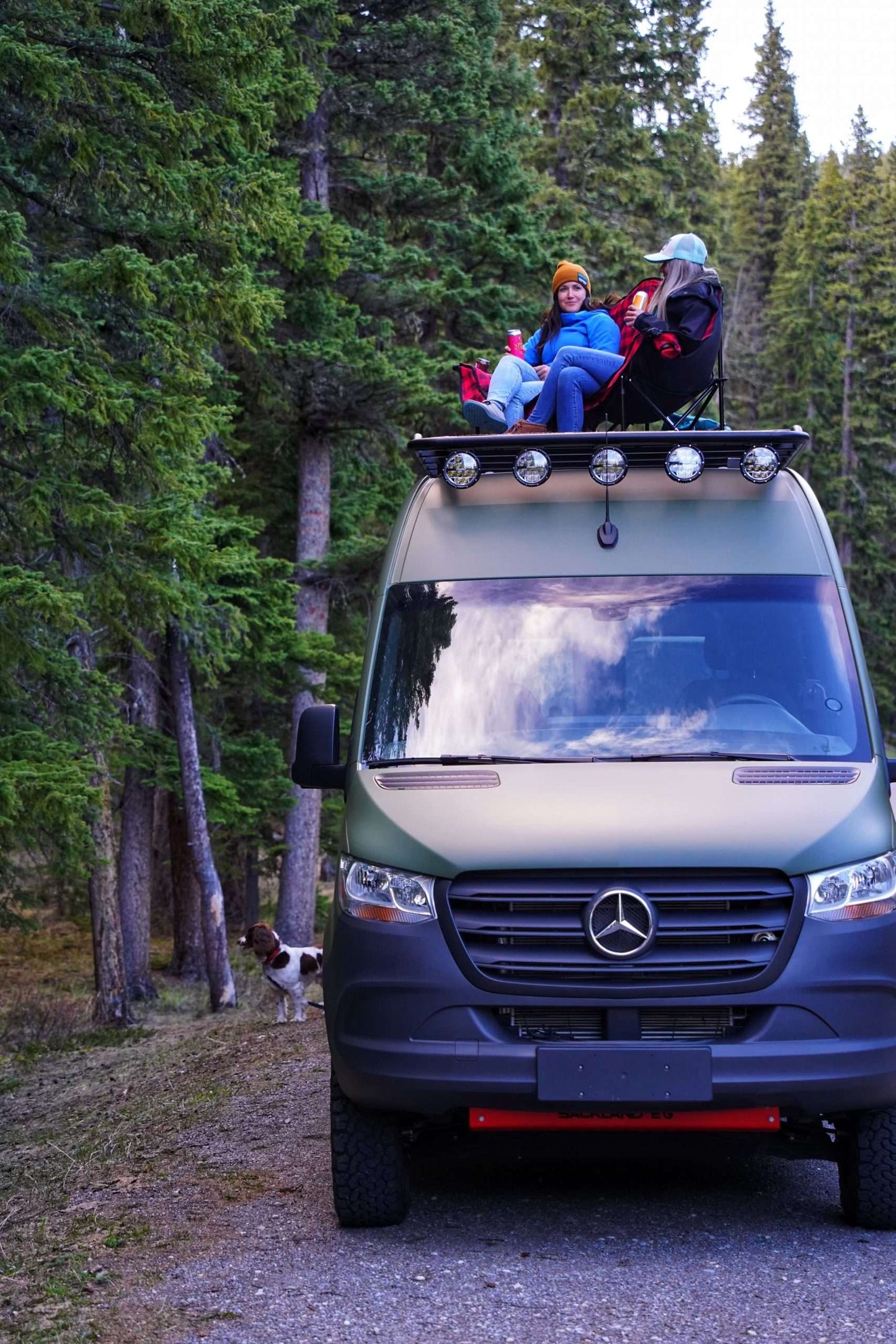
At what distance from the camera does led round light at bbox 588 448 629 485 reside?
22.4ft

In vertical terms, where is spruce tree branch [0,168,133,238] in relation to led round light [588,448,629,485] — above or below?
above

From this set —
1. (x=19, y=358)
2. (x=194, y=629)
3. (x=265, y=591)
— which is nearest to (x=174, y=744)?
(x=265, y=591)

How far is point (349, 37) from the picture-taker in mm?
21875

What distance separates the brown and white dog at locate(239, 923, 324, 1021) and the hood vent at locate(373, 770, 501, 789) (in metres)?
8.82

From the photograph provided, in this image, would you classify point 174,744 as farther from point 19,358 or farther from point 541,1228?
point 541,1228

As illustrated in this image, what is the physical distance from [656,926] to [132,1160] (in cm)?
376

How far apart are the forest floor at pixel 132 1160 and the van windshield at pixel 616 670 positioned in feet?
6.86

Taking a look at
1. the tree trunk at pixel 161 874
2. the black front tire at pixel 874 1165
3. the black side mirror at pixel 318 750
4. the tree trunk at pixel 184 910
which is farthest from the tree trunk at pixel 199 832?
the black front tire at pixel 874 1165

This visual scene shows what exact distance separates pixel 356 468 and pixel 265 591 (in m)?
5.99

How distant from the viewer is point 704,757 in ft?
19.9

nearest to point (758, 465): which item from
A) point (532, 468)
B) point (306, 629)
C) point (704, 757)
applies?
point (532, 468)

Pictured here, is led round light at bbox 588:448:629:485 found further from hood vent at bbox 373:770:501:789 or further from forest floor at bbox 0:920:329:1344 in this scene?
forest floor at bbox 0:920:329:1344

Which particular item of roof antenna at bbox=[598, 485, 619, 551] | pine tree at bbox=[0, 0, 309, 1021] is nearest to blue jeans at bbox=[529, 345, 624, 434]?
roof antenna at bbox=[598, 485, 619, 551]

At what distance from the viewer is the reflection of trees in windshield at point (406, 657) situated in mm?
6449
